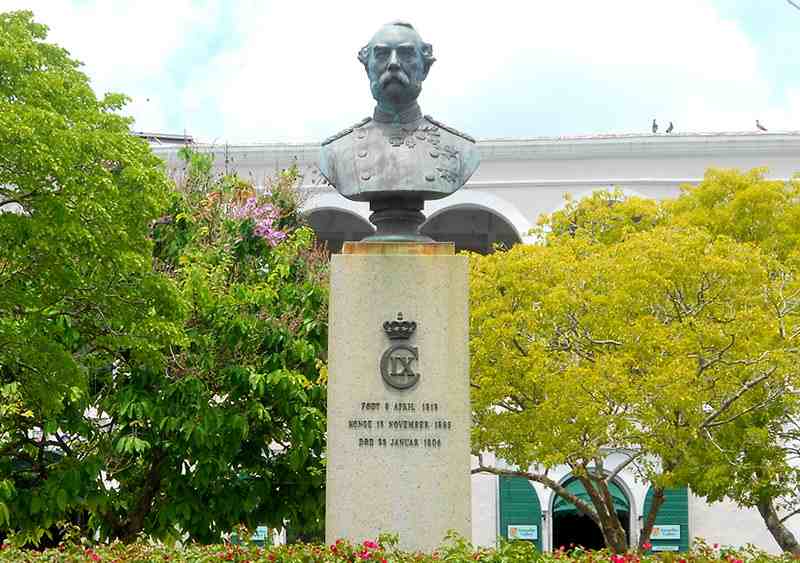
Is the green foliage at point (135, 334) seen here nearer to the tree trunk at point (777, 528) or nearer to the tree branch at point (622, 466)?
the tree branch at point (622, 466)

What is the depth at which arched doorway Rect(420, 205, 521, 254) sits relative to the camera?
110ft

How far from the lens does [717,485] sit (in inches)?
714

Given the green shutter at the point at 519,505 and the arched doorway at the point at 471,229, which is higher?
the arched doorway at the point at 471,229

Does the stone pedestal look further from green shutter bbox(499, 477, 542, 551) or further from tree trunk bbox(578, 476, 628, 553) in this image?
green shutter bbox(499, 477, 542, 551)

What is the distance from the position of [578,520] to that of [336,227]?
11.8 metres

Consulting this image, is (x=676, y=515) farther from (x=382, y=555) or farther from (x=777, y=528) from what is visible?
(x=382, y=555)

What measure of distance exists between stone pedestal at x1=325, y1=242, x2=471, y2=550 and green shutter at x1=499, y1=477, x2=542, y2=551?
2057cm

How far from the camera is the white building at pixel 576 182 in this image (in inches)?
1134

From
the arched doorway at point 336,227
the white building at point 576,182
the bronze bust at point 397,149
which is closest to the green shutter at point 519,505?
the white building at point 576,182

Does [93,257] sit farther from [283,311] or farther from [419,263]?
[419,263]

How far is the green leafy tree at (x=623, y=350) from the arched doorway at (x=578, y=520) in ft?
39.8

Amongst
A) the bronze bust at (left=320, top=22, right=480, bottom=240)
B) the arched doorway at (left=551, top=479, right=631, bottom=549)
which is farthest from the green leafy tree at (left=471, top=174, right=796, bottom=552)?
the arched doorway at (left=551, top=479, right=631, bottom=549)

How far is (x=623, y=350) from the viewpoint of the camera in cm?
1667

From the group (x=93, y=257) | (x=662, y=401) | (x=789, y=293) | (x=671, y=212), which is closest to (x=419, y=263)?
(x=93, y=257)
